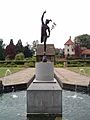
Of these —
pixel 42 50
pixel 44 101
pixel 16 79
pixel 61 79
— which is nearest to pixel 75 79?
pixel 61 79

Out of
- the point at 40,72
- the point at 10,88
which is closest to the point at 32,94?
the point at 40,72

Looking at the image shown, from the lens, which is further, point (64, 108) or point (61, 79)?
point (61, 79)

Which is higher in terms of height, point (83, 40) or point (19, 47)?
point (83, 40)

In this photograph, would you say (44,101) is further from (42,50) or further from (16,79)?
(42,50)

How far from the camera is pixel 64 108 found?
15094mm

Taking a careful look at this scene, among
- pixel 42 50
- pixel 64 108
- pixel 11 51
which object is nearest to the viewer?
pixel 64 108

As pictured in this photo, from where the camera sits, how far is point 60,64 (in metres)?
61.1

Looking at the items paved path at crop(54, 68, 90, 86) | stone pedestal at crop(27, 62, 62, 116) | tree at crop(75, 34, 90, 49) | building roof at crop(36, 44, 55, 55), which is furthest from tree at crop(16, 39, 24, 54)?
stone pedestal at crop(27, 62, 62, 116)

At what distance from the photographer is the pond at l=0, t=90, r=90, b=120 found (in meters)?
Result: 13.1

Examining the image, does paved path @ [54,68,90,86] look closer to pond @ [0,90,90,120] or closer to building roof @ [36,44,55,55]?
pond @ [0,90,90,120]

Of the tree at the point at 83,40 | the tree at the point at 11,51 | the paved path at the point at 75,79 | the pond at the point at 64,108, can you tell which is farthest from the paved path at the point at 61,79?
the tree at the point at 83,40

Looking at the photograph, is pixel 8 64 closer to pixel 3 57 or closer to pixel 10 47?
pixel 3 57

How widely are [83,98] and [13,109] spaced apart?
17.1 ft

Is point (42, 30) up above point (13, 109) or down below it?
above
